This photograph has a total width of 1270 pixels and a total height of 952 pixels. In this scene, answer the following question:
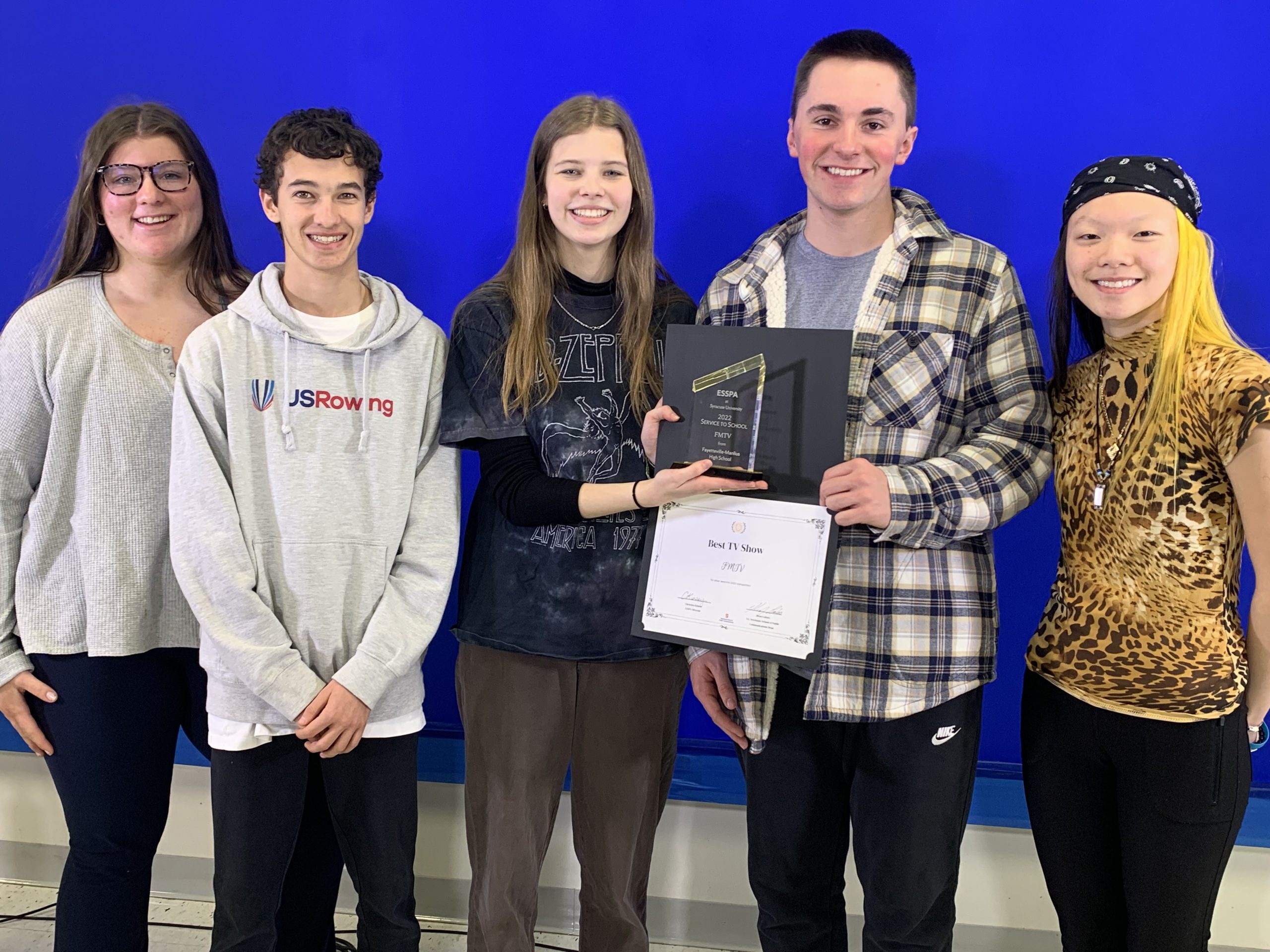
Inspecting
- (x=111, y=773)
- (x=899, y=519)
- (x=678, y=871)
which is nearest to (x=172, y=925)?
(x=111, y=773)

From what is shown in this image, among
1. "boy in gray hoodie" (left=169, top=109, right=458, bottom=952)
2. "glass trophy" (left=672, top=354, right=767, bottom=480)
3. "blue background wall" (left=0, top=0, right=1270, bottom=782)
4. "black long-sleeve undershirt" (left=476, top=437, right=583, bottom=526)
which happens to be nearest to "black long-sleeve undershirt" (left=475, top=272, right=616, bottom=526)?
"black long-sleeve undershirt" (left=476, top=437, right=583, bottom=526)

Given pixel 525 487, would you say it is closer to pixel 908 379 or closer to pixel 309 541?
pixel 309 541

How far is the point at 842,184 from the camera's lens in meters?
1.61

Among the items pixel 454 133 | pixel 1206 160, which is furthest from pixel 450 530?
pixel 1206 160

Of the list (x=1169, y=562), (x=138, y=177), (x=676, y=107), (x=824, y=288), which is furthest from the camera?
(x=676, y=107)

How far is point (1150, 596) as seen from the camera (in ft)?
4.86

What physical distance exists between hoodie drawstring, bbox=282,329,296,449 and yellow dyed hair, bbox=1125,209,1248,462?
1400 mm

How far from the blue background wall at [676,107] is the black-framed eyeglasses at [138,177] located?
18.7 inches

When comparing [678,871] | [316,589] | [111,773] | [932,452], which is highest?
[932,452]

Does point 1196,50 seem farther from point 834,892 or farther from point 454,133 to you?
point 834,892

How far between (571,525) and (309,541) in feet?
1.51

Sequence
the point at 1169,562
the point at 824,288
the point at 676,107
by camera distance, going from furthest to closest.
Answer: the point at 676,107 → the point at 824,288 → the point at 1169,562

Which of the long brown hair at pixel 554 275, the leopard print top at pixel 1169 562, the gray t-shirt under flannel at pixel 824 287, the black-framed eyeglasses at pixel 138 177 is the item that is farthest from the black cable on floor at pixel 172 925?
the black-framed eyeglasses at pixel 138 177

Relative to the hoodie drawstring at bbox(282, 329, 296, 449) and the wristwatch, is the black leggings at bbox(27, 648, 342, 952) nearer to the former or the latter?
the hoodie drawstring at bbox(282, 329, 296, 449)
